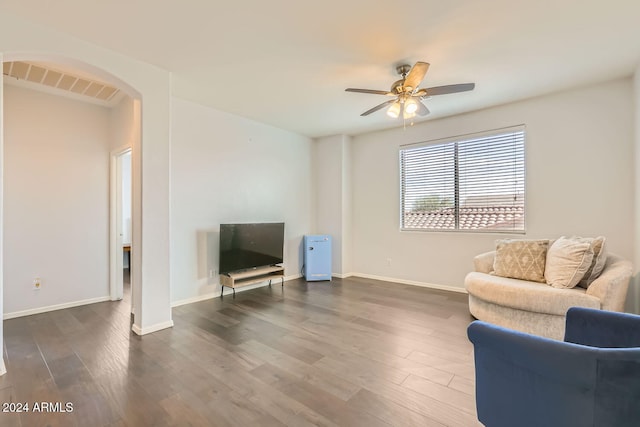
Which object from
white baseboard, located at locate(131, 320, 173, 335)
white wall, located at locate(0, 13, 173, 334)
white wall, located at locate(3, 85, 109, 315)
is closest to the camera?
white wall, located at locate(0, 13, 173, 334)

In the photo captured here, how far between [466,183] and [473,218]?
551 millimetres

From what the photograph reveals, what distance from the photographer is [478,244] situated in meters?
4.38

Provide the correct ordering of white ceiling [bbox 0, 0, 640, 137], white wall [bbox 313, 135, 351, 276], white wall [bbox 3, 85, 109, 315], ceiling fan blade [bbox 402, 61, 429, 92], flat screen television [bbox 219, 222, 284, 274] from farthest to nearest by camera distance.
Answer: white wall [bbox 313, 135, 351, 276], flat screen television [bbox 219, 222, 284, 274], white wall [bbox 3, 85, 109, 315], ceiling fan blade [bbox 402, 61, 429, 92], white ceiling [bbox 0, 0, 640, 137]

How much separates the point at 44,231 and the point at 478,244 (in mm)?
5867

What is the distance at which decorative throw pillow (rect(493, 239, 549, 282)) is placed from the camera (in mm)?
3186

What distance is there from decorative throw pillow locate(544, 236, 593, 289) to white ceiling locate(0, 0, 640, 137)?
6.04 feet

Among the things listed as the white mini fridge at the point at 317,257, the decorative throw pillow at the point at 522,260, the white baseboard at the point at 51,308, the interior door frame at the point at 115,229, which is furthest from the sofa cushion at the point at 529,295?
the white baseboard at the point at 51,308

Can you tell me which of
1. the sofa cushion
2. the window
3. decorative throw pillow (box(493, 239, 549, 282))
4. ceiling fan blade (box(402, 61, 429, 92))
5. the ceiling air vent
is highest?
the ceiling air vent

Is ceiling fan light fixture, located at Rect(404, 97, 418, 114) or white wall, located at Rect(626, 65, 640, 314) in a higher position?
ceiling fan light fixture, located at Rect(404, 97, 418, 114)

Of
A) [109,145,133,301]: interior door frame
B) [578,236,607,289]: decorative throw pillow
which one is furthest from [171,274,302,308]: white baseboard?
[578,236,607,289]: decorative throw pillow

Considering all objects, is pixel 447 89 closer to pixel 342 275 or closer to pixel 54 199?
pixel 342 275

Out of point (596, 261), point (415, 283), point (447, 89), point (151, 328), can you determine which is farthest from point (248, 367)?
point (415, 283)

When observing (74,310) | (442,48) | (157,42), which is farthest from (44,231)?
(442,48)

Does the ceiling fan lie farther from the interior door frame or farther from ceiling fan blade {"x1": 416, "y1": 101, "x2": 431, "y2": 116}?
the interior door frame
